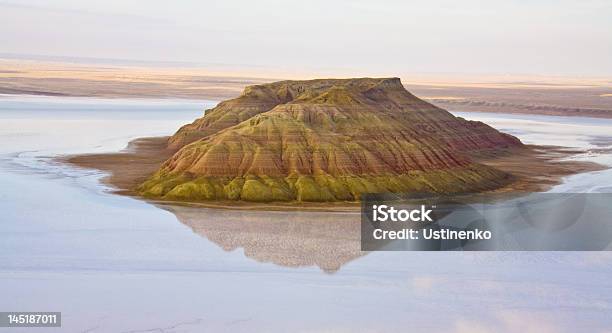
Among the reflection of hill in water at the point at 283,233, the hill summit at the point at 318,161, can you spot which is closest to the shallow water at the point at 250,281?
the reflection of hill in water at the point at 283,233

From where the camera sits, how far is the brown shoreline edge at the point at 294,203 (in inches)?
3066

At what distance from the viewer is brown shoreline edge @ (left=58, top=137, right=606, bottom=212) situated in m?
77.9

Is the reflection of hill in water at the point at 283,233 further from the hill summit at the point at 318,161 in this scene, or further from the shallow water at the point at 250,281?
the hill summit at the point at 318,161

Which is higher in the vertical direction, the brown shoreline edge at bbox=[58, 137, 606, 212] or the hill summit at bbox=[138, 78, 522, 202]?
the hill summit at bbox=[138, 78, 522, 202]

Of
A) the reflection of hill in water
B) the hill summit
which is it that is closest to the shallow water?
the reflection of hill in water

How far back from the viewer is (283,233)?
2598 inches

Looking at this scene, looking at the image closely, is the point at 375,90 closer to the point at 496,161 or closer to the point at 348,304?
the point at 496,161

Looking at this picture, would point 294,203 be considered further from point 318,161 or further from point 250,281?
point 250,281

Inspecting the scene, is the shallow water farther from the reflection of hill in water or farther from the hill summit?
the hill summit

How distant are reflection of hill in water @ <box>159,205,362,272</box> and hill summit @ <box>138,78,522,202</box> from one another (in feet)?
19.9

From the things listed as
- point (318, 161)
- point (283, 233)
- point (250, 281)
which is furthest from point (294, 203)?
point (250, 281)

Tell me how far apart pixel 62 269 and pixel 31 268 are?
179 cm

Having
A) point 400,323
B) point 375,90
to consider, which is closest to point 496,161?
point 375,90

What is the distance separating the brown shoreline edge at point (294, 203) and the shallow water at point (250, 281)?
13.3 feet
